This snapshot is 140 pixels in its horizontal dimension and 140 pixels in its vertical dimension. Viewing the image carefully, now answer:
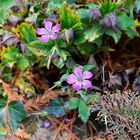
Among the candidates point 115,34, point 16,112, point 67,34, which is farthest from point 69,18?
point 16,112

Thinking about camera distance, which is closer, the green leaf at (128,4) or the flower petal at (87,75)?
the flower petal at (87,75)

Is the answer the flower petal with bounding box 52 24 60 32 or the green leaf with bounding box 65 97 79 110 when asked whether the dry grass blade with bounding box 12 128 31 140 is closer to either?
the green leaf with bounding box 65 97 79 110

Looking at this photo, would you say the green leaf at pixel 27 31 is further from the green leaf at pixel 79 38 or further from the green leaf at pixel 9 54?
the green leaf at pixel 79 38

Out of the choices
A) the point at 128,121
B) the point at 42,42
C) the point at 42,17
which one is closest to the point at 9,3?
the point at 42,17

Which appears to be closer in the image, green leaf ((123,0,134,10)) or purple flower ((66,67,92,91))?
purple flower ((66,67,92,91))

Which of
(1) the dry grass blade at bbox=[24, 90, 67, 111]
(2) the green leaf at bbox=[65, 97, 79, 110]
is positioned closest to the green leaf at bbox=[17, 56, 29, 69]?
(1) the dry grass blade at bbox=[24, 90, 67, 111]

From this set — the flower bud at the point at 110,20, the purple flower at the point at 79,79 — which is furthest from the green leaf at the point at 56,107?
the flower bud at the point at 110,20
